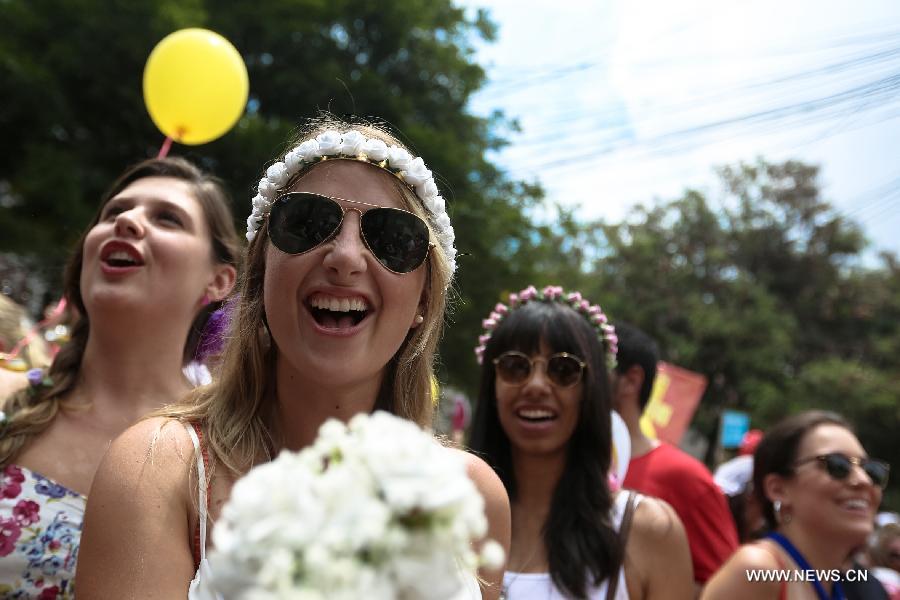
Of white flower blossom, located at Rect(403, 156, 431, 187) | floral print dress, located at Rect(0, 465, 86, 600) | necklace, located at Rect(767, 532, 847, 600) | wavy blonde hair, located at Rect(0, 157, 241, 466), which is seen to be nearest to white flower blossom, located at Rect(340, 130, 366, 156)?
white flower blossom, located at Rect(403, 156, 431, 187)

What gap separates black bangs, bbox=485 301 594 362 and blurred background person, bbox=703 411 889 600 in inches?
34.1

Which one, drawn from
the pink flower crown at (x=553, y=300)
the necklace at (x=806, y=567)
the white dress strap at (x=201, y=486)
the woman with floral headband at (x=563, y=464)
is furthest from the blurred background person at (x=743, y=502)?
the white dress strap at (x=201, y=486)

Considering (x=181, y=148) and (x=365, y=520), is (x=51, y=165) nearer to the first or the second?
(x=181, y=148)

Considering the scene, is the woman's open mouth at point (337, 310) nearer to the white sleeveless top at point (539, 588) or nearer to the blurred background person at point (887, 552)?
the white sleeveless top at point (539, 588)

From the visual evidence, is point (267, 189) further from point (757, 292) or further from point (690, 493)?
point (757, 292)

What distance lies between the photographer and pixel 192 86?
442 centimetres

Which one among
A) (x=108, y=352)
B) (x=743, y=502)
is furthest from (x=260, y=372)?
(x=743, y=502)

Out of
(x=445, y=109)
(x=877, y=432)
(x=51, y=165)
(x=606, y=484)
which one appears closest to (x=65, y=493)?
(x=606, y=484)

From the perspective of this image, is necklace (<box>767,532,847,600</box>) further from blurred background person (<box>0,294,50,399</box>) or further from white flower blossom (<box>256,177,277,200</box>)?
blurred background person (<box>0,294,50,399</box>)

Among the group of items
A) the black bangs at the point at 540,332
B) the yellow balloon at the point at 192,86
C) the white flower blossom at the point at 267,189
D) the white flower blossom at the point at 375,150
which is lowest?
the black bangs at the point at 540,332

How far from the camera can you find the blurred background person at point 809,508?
278cm

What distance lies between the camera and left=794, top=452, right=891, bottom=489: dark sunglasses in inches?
120

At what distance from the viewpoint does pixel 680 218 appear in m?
24.9

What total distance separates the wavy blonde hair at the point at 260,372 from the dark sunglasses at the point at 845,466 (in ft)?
5.53
